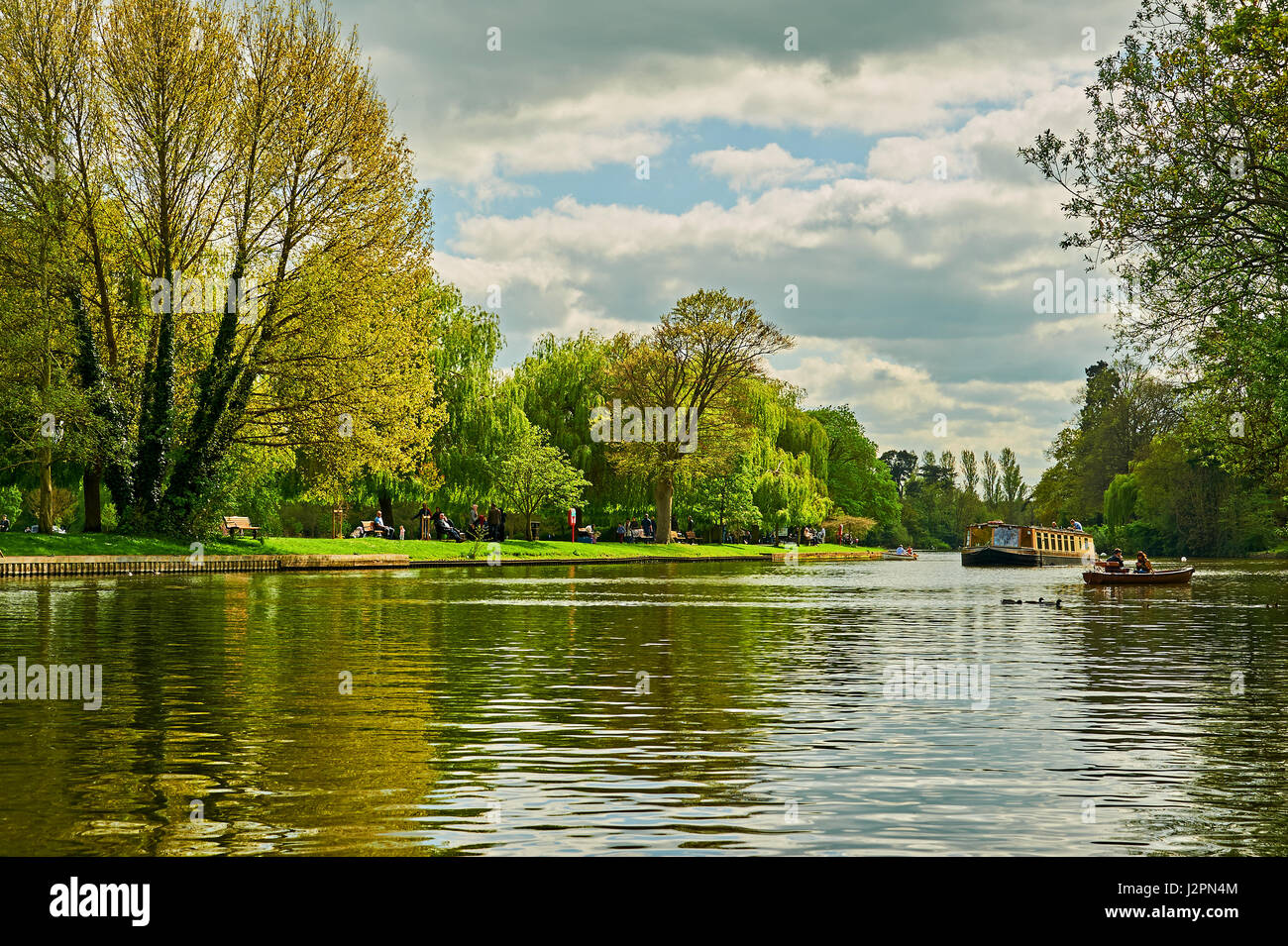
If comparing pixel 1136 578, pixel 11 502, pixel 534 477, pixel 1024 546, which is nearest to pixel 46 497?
pixel 534 477

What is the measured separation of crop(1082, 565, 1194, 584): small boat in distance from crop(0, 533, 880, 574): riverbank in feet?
75.5

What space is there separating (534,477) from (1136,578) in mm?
32450

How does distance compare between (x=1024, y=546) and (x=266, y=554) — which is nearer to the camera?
(x=266, y=554)

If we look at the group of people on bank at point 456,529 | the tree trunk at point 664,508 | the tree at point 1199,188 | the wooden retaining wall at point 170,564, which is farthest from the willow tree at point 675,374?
the tree at point 1199,188

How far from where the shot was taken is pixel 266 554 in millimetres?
44125

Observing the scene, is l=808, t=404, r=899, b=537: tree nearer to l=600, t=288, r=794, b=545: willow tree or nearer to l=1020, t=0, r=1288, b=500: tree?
l=600, t=288, r=794, b=545: willow tree

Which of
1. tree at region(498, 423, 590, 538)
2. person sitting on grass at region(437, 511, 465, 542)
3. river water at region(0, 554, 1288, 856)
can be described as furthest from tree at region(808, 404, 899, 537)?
river water at region(0, 554, 1288, 856)

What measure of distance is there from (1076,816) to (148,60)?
41.6 m

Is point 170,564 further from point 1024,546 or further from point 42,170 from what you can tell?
point 1024,546

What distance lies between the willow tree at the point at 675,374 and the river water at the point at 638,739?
50.4 meters

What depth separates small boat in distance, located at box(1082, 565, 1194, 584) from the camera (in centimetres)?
3947
